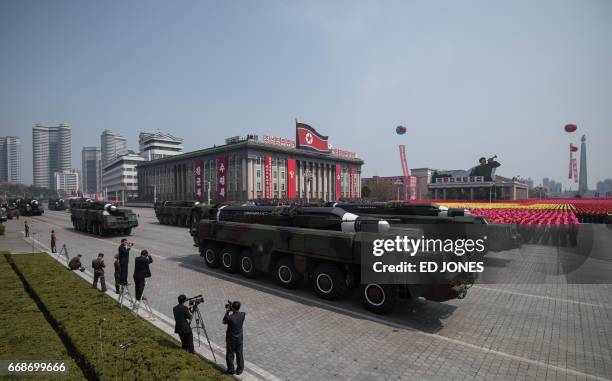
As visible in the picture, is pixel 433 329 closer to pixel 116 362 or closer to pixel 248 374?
pixel 248 374

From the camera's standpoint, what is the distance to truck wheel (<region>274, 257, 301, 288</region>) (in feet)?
36.6

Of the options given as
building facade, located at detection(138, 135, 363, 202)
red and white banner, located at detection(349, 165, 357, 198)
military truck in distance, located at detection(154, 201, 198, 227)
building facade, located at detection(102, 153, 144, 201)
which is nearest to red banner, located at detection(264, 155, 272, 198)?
building facade, located at detection(138, 135, 363, 202)

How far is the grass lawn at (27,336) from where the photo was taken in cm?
576

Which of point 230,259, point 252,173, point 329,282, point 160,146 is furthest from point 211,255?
point 160,146

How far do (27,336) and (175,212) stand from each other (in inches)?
1090

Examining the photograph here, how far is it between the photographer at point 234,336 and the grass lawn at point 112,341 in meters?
0.33

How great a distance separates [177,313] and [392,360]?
15.1 ft

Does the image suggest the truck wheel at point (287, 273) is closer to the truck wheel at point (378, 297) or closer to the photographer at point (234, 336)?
the truck wheel at point (378, 297)

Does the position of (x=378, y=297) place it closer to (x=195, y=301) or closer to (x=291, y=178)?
(x=195, y=301)

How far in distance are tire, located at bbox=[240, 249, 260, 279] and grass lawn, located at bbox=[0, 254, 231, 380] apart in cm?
500

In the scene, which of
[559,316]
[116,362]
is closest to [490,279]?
[559,316]

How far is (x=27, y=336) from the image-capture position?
6.57 metres

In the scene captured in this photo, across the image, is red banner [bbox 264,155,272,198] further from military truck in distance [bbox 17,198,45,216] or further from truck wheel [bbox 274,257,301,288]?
truck wheel [bbox 274,257,301,288]

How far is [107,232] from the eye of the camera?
81.6 feet
